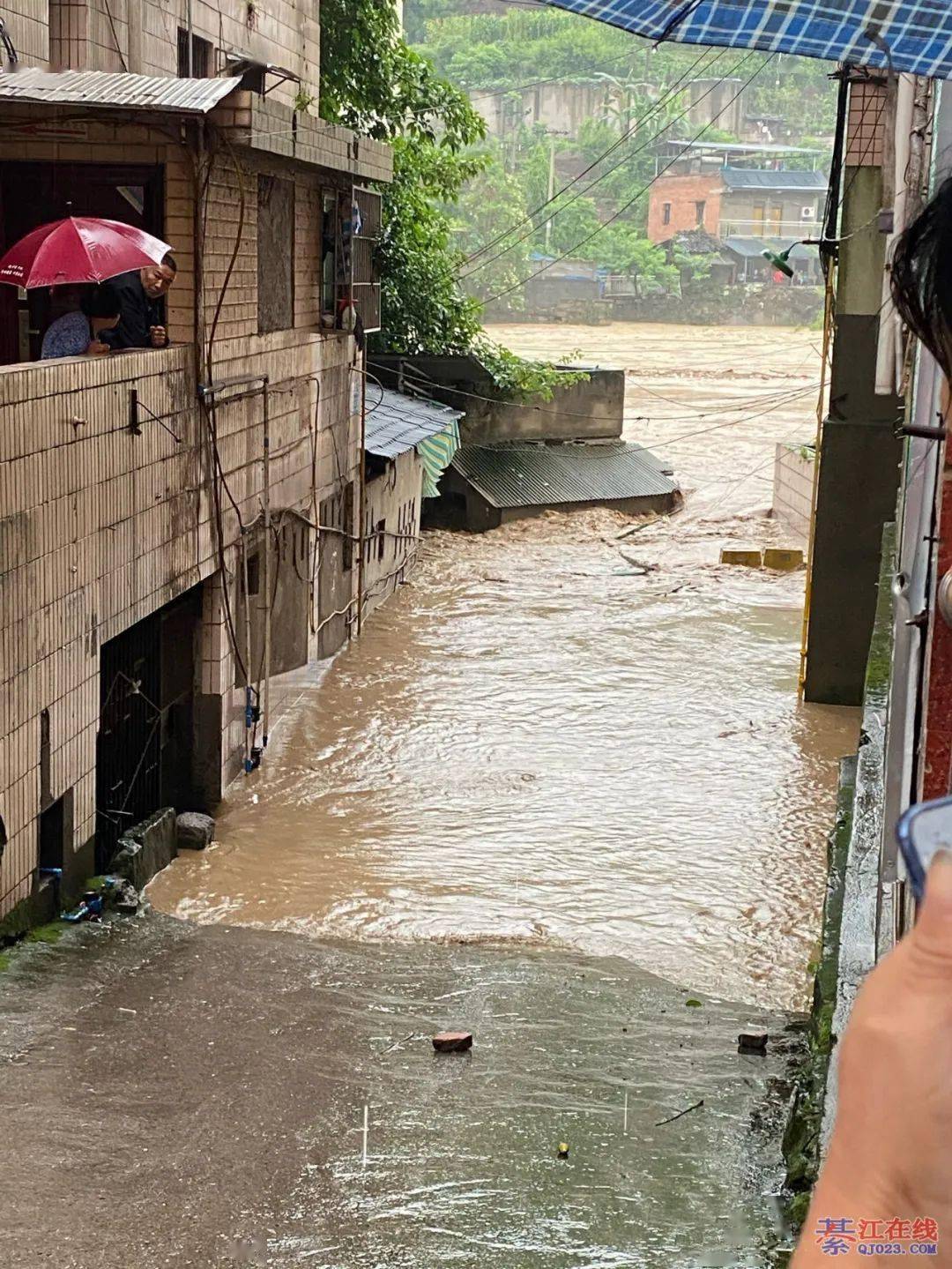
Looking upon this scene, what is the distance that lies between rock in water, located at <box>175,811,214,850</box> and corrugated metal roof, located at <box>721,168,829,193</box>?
44.7m

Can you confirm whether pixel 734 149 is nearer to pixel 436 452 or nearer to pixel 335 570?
pixel 436 452

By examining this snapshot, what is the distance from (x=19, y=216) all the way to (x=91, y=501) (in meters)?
3.12

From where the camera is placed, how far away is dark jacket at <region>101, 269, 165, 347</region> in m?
10.1

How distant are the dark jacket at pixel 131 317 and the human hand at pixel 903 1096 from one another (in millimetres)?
9640

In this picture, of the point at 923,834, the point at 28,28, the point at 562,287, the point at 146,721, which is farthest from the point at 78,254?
the point at 562,287

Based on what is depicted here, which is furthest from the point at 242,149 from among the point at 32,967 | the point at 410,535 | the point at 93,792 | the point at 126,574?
the point at 410,535

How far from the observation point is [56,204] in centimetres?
1077

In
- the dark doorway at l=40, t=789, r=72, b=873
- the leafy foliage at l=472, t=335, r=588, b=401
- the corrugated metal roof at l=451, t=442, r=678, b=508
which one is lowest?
the dark doorway at l=40, t=789, r=72, b=873

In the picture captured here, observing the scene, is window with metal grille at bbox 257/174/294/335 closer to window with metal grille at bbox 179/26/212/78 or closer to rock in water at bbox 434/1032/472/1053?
window with metal grille at bbox 179/26/212/78

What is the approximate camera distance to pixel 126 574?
31.6 ft

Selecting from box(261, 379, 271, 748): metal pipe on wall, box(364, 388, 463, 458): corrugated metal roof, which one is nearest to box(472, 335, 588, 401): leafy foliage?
box(364, 388, 463, 458): corrugated metal roof

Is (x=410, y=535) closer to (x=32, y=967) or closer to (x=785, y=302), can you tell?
(x=32, y=967)

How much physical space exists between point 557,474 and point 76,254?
18.2m

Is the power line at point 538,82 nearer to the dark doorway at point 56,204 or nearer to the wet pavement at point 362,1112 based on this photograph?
the dark doorway at point 56,204
